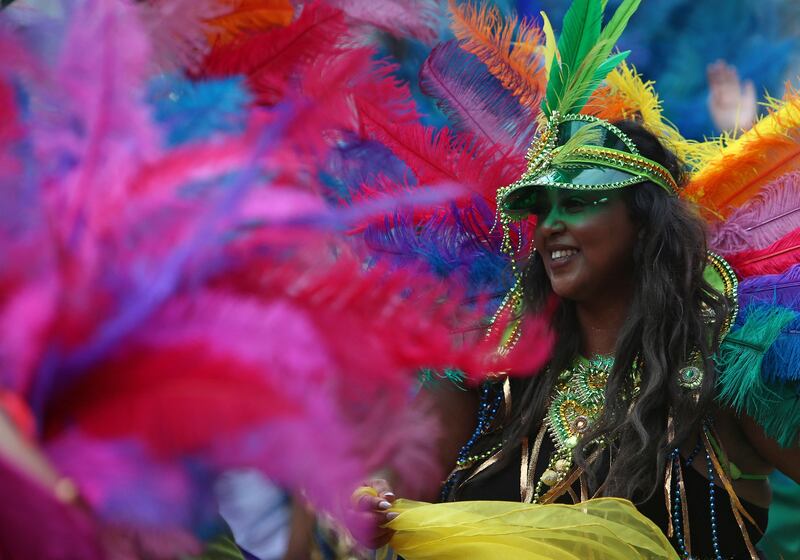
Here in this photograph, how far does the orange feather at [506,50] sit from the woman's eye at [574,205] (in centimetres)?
42

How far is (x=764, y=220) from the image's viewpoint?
260cm

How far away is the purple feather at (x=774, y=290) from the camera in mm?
2363

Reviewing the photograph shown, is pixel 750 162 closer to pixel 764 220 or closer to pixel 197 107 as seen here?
pixel 764 220

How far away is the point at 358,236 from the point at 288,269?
1375 millimetres

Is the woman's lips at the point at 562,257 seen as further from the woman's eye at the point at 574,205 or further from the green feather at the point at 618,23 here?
the green feather at the point at 618,23

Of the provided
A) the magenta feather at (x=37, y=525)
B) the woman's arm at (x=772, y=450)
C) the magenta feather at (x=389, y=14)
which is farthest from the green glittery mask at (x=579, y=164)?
the magenta feather at (x=37, y=525)

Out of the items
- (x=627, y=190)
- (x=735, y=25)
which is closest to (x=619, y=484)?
(x=627, y=190)

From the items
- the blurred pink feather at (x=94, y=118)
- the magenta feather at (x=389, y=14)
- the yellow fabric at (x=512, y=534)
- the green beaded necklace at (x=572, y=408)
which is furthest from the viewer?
the green beaded necklace at (x=572, y=408)

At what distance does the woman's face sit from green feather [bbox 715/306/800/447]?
0.35 meters

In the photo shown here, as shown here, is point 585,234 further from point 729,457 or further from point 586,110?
point 729,457

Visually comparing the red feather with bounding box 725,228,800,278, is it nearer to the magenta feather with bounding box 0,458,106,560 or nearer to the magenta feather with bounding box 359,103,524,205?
the magenta feather with bounding box 359,103,524,205

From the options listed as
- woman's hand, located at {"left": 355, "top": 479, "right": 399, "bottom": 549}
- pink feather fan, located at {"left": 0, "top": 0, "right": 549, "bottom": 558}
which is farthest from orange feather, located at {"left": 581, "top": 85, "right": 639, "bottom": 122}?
pink feather fan, located at {"left": 0, "top": 0, "right": 549, "bottom": 558}

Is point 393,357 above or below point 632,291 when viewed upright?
above

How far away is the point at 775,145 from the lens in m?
2.68
